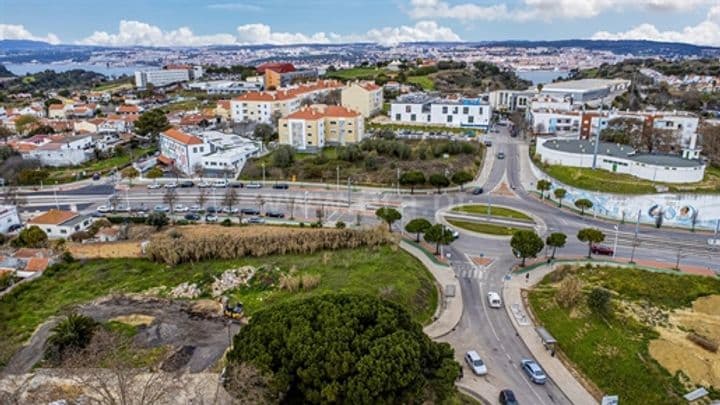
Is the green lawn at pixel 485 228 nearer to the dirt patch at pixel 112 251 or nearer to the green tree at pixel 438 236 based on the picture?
the green tree at pixel 438 236

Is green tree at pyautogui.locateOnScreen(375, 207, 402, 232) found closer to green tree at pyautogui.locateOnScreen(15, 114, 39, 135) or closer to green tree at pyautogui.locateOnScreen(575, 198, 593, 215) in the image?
green tree at pyautogui.locateOnScreen(575, 198, 593, 215)

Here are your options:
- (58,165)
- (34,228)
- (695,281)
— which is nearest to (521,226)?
(695,281)

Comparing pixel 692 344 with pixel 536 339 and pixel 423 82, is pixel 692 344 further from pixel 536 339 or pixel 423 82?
pixel 423 82

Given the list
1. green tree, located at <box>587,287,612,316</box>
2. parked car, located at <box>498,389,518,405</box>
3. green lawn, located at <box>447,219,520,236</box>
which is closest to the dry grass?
green lawn, located at <box>447,219,520,236</box>

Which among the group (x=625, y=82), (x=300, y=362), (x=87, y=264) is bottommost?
(x=87, y=264)

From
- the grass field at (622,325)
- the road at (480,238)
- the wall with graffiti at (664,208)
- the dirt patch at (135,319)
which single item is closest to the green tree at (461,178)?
the road at (480,238)

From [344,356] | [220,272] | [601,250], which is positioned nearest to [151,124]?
[220,272]

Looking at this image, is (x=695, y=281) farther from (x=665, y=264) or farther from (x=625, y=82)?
(x=625, y=82)
